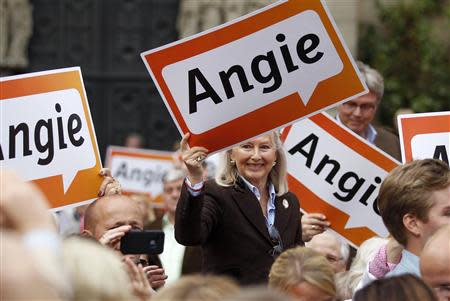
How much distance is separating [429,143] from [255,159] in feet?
3.03

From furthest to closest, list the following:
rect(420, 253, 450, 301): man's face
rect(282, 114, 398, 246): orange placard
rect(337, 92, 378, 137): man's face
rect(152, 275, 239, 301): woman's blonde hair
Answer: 1. rect(337, 92, 378, 137): man's face
2. rect(282, 114, 398, 246): orange placard
3. rect(420, 253, 450, 301): man's face
4. rect(152, 275, 239, 301): woman's blonde hair

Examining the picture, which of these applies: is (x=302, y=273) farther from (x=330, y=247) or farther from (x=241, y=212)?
(x=330, y=247)

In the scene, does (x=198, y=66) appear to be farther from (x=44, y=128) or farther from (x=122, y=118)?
(x=122, y=118)

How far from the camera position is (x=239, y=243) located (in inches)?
226

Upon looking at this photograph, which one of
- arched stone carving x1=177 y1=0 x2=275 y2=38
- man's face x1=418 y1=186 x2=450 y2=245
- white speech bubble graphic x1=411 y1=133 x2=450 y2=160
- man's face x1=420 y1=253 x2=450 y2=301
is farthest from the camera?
arched stone carving x1=177 y1=0 x2=275 y2=38

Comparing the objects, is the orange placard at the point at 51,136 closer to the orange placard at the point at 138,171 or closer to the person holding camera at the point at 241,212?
the person holding camera at the point at 241,212

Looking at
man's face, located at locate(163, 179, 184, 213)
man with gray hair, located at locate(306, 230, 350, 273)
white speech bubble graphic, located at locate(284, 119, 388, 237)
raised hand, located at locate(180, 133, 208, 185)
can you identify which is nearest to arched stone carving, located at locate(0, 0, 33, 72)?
man's face, located at locate(163, 179, 184, 213)

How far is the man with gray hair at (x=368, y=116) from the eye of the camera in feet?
25.5

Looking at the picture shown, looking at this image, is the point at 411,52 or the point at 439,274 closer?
the point at 439,274

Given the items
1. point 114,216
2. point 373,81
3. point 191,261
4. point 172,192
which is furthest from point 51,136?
point 172,192

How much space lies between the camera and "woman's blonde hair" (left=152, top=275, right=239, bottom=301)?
10.6 ft

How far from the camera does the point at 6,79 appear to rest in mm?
6094

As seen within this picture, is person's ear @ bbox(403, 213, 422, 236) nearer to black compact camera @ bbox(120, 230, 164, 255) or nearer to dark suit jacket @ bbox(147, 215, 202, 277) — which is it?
black compact camera @ bbox(120, 230, 164, 255)

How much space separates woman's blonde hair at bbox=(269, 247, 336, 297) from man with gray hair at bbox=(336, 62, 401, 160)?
10.4ft
